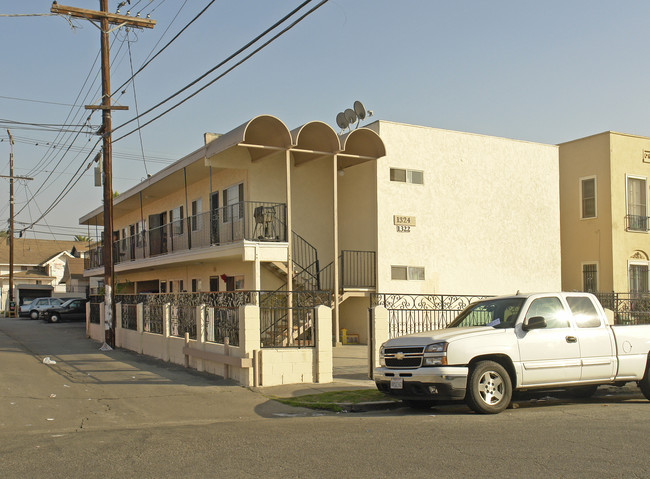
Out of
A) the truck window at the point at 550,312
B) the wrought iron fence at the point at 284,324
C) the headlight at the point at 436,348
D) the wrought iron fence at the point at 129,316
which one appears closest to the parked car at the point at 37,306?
the wrought iron fence at the point at 129,316

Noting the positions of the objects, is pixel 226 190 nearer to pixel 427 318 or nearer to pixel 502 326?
pixel 427 318

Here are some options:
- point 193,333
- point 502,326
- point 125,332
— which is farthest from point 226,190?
point 502,326

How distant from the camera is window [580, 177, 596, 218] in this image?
26.2 metres

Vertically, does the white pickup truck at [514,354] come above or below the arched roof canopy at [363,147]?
below

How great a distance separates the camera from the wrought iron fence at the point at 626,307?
1914 cm

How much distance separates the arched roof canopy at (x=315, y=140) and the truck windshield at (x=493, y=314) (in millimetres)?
9019

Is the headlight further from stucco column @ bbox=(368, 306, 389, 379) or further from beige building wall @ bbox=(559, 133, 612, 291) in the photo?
beige building wall @ bbox=(559, 133, 612, 291)

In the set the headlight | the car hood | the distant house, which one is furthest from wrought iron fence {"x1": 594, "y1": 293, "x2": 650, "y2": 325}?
the distant house

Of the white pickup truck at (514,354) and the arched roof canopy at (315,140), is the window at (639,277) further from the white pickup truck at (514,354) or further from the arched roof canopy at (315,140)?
the white pickup truck at (514,354)

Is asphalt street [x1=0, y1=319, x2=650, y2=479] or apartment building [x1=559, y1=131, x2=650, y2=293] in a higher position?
apartment building [x1=559, y1=131, x2=650, y2=293]

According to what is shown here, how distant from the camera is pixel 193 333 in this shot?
53.9 ft

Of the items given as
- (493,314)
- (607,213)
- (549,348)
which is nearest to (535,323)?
(549,348)

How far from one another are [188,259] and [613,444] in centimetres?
1692

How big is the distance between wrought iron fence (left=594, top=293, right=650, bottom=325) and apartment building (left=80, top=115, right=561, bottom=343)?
4000mm
